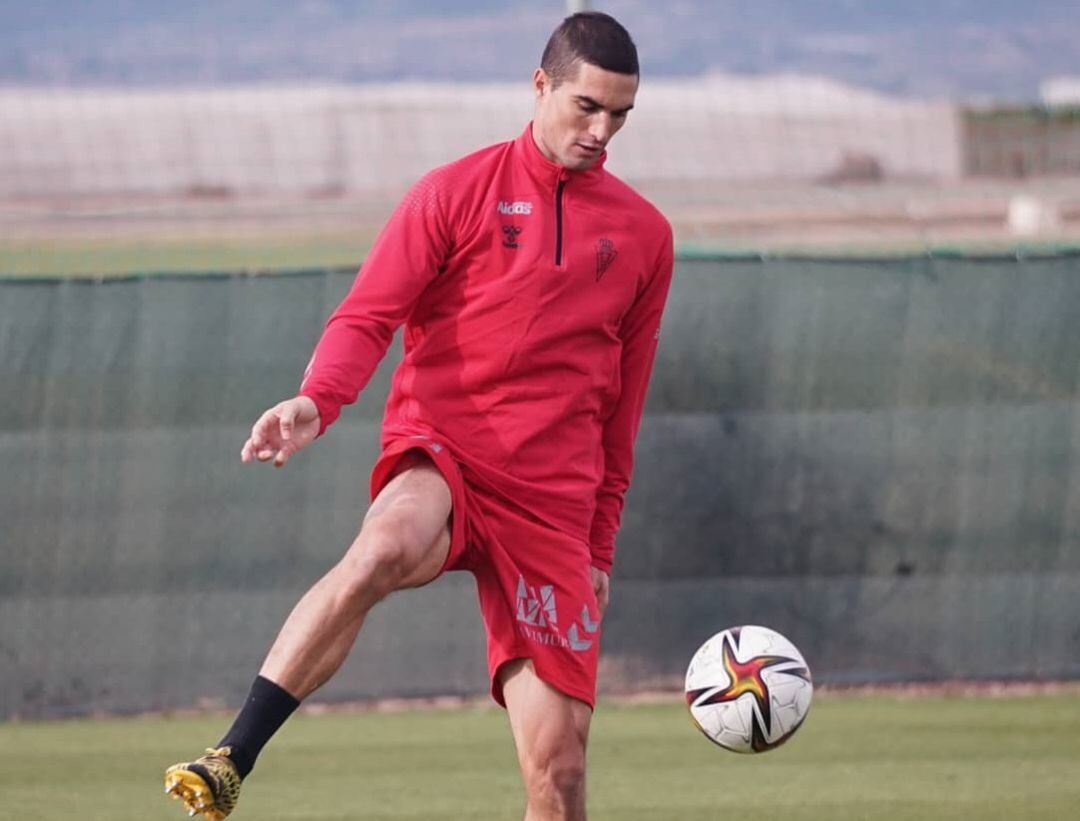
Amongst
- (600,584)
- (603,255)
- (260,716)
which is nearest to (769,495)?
(600,584)

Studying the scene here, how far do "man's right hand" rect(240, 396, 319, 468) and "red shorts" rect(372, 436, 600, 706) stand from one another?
527 millimetres

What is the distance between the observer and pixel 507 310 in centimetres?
561

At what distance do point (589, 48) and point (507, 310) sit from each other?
76cm

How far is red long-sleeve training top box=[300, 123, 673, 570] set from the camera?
556cm

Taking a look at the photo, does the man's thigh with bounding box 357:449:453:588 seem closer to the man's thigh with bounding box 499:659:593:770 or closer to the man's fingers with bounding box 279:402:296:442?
the man's fingers with bounding box 279:402:296:442

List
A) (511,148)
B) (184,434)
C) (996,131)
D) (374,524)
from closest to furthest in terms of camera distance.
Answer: (374,524) < (511,148) < (184,434) < (996,131)

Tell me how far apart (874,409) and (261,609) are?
3247 millimetres

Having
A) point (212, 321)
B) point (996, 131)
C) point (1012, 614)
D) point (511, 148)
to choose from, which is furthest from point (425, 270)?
point (996, 131)

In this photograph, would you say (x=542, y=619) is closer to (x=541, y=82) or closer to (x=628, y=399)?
(x=628, y=399)

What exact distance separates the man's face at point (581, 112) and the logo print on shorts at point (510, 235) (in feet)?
0.79

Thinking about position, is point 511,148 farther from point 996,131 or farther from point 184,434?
point 996,131

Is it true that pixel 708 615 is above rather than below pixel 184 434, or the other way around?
below

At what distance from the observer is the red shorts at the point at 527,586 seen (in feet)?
18.3

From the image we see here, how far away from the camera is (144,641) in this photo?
9.90 m
